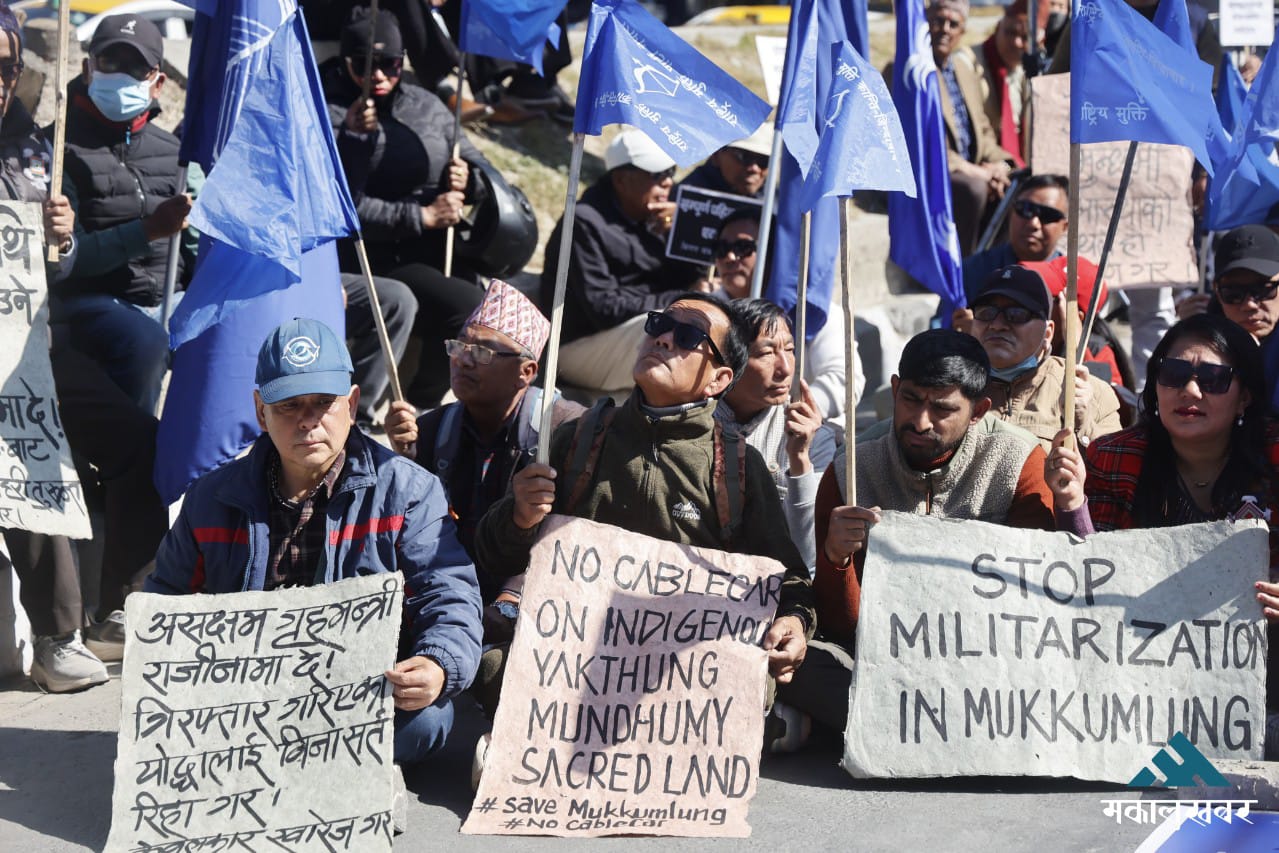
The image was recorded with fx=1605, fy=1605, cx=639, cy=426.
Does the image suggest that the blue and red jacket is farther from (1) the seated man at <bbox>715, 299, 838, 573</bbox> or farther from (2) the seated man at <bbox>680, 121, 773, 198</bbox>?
(2) the seated man at <bbox>680, 121, 773, 198</bbox>

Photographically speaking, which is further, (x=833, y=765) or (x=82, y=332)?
(x=82, y=332)

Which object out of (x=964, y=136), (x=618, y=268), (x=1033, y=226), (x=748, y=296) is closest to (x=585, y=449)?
(x=748, y=296)

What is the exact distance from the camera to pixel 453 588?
4.77 metres

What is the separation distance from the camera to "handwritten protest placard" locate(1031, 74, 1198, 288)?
837 centimetres

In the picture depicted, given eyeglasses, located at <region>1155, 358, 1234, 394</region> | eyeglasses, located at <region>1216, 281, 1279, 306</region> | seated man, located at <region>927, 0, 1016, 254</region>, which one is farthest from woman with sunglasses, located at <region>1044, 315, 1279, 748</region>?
seated man, located at <region>927, 0, 1016, 254</region>

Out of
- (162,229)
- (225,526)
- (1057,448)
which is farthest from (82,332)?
(1057,448)

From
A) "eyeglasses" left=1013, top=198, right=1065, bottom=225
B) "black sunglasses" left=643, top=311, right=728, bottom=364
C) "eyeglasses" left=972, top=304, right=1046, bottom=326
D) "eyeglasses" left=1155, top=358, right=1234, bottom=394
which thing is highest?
"black sunglasses" left=643, top=311, right=728, bottom=364

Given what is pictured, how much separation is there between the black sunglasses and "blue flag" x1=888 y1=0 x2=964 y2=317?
1838mm

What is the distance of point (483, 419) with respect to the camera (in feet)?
19.2

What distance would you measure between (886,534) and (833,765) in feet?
2.72

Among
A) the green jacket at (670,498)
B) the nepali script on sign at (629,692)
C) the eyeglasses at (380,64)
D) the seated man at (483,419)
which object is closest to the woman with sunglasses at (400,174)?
the eyeglasses at (380,64)

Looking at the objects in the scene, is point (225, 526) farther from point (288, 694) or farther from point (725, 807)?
point (725, 807)

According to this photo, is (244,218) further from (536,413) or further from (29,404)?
(536,413)

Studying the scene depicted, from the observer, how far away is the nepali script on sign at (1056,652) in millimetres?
4672
